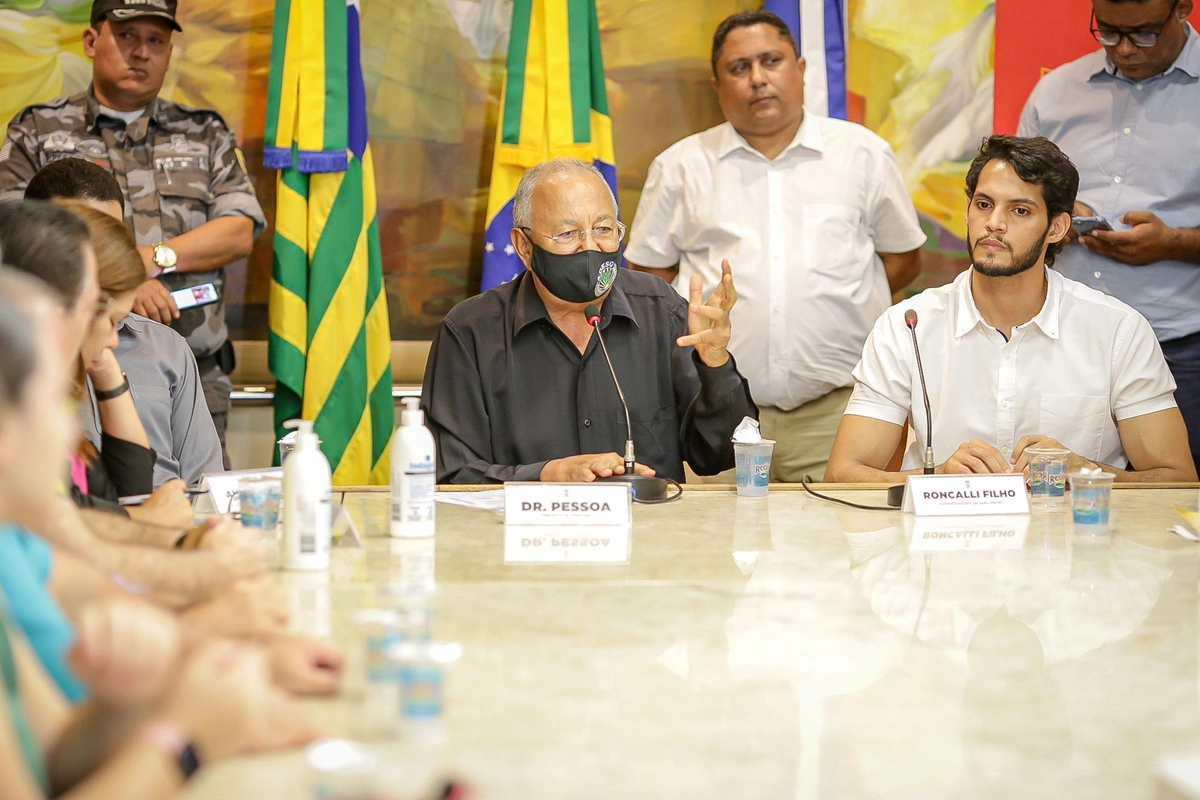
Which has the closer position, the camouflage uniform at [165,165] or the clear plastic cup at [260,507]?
the clear plastic cup at [260,507]

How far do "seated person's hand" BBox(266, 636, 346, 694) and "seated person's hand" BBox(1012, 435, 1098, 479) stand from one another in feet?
5.62

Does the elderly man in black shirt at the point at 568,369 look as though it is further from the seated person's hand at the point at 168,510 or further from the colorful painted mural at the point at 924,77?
the colorful painted mural at the point at 924,77

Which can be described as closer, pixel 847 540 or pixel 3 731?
pixel 3 731

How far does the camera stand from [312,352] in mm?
4012

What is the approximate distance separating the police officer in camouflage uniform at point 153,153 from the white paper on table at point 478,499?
1.43 m

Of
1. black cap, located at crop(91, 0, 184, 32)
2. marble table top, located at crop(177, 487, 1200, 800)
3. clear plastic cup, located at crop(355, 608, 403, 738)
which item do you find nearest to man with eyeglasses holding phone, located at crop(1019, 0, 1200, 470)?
marble table top, located at crop(177, 487, 1200, 800)

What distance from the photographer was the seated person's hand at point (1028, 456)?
99.6 inches

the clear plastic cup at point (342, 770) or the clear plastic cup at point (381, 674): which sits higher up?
the clear plastic cup at point (381, 674)

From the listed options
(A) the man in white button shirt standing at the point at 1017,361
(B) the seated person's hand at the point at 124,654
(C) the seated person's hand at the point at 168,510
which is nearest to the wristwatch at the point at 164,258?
(C) the seated person's hand at the point at 168,510

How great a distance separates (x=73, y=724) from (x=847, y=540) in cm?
142

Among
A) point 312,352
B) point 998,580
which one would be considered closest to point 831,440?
point 312,352

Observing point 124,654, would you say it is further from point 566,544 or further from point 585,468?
point 585,468

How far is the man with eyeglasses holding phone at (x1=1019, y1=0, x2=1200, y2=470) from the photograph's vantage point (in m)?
3.55

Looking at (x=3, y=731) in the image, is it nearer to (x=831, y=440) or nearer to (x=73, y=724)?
(x=73, y=724)
